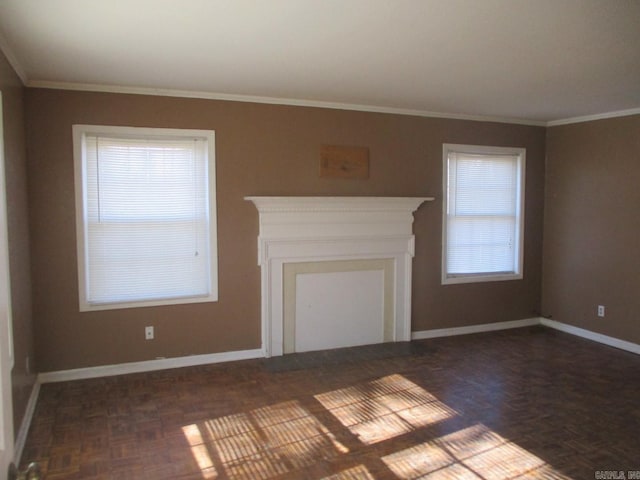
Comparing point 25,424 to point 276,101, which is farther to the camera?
point 276,101

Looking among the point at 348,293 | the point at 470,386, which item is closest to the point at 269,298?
the point at 348,293

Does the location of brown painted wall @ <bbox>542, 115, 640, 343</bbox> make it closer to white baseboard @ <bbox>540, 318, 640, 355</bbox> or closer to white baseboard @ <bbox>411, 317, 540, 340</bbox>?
white baseboard @ <bbox>540, 318, 640, 355</bbox>

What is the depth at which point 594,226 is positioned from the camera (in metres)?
4.99

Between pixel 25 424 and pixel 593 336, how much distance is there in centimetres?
509

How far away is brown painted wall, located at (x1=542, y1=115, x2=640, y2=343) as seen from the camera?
4.67m

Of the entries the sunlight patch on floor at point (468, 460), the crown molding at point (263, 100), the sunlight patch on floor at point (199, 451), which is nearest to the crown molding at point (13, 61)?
the crown molding at point (263, 100)

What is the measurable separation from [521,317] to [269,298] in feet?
9.94

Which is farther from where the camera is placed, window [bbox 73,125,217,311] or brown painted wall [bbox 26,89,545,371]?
window [bbox 73,125,217,311]

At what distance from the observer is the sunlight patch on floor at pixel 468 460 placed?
257 centimetres

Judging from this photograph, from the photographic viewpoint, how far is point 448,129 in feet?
16.3

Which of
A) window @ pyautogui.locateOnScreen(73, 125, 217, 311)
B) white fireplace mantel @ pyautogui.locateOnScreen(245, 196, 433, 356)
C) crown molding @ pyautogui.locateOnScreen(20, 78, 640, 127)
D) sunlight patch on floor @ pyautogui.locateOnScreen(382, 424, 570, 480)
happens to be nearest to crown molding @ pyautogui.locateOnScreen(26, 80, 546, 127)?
crown molding @ pyautogui.locateOnScreen(20, 78, 640, 127)

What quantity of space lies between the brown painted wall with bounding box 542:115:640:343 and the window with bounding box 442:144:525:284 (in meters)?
0.40

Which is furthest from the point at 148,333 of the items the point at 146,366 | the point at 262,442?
the point at 262,442

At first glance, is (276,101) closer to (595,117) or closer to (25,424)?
(25,424)
